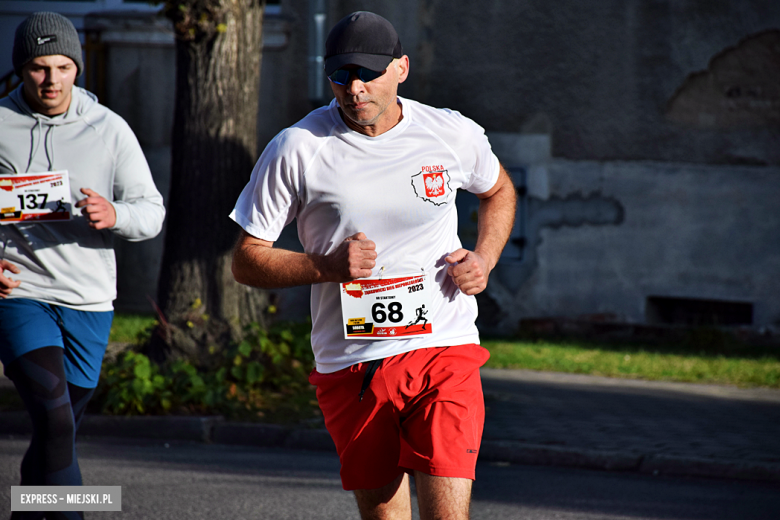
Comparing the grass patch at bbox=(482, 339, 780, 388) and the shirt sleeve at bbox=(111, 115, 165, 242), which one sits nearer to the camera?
the shirt sleeve at bbox=(111, 115, 165, 242)

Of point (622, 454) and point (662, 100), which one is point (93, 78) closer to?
point (662, 100)

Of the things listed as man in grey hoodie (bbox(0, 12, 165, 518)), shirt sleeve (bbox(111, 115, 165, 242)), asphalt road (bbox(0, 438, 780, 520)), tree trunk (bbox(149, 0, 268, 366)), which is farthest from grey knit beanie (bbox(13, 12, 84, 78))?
tree trunk (bbox(149, 0, 268, 366))

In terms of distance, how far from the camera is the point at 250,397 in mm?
6930

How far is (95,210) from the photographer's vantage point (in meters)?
3.48

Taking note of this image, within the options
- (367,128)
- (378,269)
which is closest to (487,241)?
(378,269)

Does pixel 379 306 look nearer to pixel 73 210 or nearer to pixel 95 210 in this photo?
pixel 95 210

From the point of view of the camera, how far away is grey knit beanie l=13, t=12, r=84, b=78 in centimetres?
352

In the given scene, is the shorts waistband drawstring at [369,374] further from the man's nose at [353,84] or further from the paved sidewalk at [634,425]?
the paved sidewalk at [634,425]

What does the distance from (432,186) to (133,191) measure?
1483mm

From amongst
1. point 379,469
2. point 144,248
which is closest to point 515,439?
point 379,469

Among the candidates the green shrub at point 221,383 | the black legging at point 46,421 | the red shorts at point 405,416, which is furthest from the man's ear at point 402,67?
the green shrub at point 221,383

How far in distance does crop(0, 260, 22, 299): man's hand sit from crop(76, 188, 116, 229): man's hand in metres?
0.35

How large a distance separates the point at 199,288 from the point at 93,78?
669 centimetres

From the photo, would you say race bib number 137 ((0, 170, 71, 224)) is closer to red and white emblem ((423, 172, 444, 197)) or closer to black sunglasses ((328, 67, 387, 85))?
black sunglasses ((328, 67, 387, 85))
